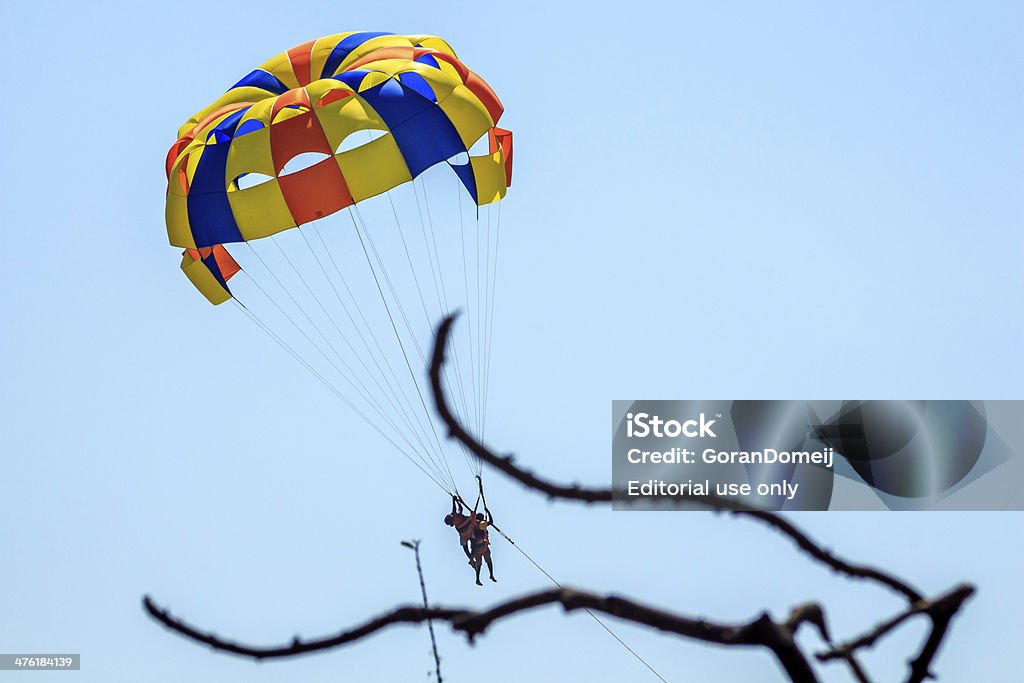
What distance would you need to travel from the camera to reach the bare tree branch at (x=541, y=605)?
1.87 m

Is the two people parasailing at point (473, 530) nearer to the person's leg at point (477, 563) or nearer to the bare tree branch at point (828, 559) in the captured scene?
the person's leg at point (477, 563)

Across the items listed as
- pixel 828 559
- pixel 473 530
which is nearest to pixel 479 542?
pixel 473 530

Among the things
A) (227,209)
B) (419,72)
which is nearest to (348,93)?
(419,72)

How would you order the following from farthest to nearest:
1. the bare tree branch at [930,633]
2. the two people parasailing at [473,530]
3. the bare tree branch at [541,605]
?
1. the two people parasailing at [473,530]
2. the bare tree branch at [930,633]
3. the bare tree branch at [541,605]

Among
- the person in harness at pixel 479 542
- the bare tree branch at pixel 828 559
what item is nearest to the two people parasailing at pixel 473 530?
the person in harness at pixel 479 542

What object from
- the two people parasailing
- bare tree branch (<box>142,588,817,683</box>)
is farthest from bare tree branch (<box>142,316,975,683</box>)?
the two people parasailing

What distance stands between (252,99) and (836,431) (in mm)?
10065

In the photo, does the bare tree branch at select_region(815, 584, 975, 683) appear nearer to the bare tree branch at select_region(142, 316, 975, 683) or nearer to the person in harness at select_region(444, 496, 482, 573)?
the bare tree branch at select_region(142, 316, 975, 683)

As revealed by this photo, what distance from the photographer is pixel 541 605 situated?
6.23ft

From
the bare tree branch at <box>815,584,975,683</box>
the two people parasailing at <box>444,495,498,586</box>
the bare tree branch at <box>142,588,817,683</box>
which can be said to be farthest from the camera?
the two people parasailing at <box>444,495,498,586</box>

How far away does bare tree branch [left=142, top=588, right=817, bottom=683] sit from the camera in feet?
6.14

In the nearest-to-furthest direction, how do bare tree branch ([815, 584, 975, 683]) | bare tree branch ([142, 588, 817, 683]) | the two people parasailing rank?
bare tree branch ([142, 588, 817, 683]), bare tree branch ([815, 584, 975, 683]), the two people parasailing

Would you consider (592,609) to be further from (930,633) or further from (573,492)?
(930,633)

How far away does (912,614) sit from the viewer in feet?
6.77
